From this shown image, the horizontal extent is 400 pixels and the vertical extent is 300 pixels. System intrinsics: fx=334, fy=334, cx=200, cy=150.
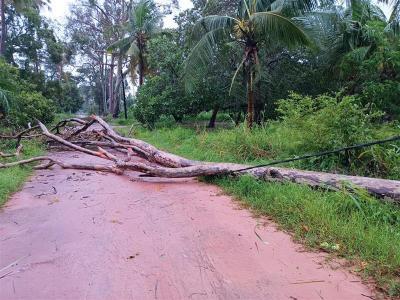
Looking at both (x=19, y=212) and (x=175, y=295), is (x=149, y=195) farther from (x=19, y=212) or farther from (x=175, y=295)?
(x=175, y=295)

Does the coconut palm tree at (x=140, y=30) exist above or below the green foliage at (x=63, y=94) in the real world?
above

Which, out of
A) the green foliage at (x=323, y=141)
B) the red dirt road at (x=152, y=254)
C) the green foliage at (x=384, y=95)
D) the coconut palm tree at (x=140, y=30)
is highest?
the coconut palm tree at (x=140, y=30)

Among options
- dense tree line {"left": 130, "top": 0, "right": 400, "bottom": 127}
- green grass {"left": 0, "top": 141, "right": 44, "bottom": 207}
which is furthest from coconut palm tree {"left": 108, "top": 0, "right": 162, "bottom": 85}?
green grass {"left": 0, "top": 141, "right": 44, "bottom": 207}

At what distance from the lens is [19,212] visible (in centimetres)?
463

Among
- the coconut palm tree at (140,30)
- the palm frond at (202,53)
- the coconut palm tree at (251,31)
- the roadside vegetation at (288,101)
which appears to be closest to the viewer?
the roadside vegetation at (288,101)

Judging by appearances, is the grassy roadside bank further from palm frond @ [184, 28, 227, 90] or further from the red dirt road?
palm frond @ [184, 28, 227, 90]

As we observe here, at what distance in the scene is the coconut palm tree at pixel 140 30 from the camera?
1877 centimetres

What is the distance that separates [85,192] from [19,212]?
1.21m

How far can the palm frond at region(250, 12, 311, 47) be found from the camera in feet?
26.4

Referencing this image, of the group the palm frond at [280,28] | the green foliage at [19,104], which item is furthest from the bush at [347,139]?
the green foliage at [19,104]

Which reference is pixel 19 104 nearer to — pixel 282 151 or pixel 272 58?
pixel 282 151

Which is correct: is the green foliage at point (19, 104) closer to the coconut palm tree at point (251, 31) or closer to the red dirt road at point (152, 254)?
the coconut palm tree at point (251, 31)

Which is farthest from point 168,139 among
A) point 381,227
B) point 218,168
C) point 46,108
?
point 381,227

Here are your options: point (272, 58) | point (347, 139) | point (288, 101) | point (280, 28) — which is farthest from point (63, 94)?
point (347, 139)
